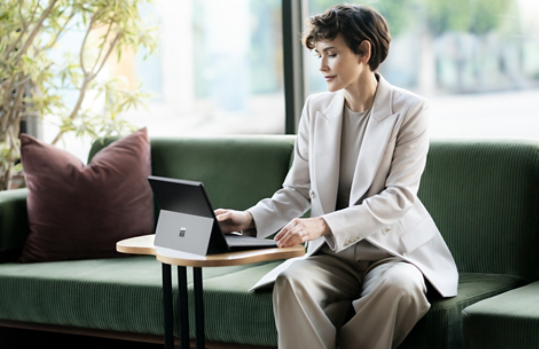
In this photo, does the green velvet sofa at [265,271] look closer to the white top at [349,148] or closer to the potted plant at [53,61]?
the white top at [349,148]

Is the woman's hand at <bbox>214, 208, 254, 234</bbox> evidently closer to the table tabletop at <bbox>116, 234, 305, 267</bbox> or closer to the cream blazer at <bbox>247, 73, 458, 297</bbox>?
the cream blazer at <bbox>247, 73, 458, 297</bbox>

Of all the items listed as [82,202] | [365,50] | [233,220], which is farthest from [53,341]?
[365,50]

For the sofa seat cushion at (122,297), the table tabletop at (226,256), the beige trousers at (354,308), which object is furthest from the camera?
the sofa seat cushion at (122,297)

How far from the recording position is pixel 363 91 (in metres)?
2.43

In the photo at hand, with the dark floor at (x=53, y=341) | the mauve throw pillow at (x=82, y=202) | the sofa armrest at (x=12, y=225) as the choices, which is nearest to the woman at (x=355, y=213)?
the mauve throw pillow at (x=82, y=202)

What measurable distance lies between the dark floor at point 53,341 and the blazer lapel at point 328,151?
1152 mm

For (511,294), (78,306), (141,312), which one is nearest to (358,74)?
(511,294)

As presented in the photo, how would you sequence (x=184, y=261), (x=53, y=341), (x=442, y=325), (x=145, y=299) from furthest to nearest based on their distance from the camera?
(x=53, y=341) → (x=145, y=299) → (x=442, y=325) → (x=184, y=261)

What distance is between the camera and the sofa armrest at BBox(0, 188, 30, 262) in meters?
3.09

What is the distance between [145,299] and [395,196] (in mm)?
941

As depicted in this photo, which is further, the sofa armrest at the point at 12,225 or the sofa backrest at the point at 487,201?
the sofa armrest at the point at 12,225

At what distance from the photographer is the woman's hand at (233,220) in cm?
226

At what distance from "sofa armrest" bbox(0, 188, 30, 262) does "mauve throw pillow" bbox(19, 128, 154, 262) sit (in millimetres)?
65

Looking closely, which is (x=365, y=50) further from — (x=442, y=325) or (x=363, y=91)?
(x=442, y=325)
